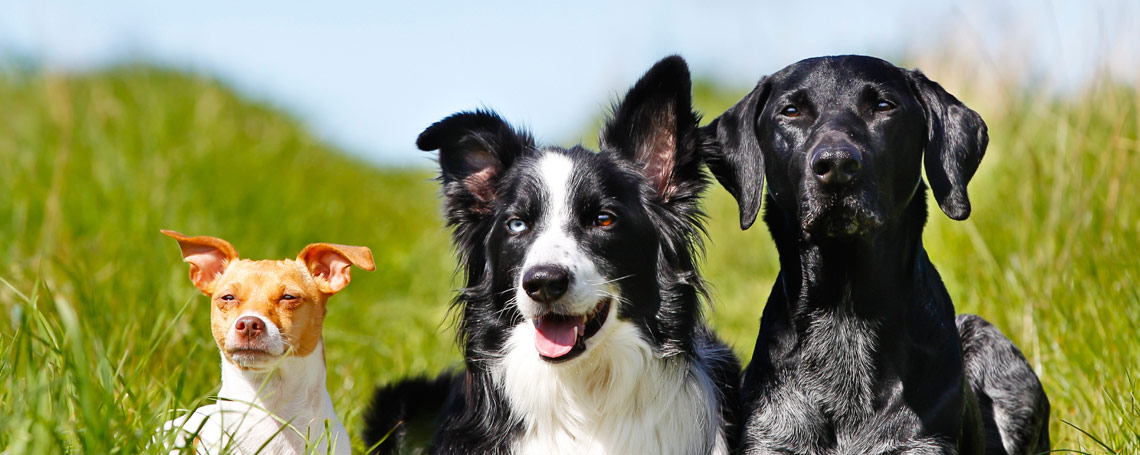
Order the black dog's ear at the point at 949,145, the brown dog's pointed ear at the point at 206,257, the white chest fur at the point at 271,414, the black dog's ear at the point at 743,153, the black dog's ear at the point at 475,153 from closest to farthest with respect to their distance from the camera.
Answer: the white chest fur at the point at 271,414, the brown dog's pointed ear at the point at 206,257, the black dog's ear at the point at 949,145, the black dog's ear at the point at 743,153, the black dog's ear at the point at 475,153

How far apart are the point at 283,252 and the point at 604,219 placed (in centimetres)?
470

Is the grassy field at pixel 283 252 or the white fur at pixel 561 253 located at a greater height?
the white fur at pixel 561 253

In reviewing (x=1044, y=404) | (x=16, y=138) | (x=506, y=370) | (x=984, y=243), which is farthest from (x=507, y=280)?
(x=16, y=138)

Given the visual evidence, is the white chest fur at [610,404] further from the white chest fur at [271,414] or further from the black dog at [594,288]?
the white chest fur at [271,414]

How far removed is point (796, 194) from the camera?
3.09 meters

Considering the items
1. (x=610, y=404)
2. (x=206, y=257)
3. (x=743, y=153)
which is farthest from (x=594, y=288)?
(x=206, y=257)

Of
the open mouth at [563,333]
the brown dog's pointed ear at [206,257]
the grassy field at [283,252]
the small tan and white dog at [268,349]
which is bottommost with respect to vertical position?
the grassy field at [283,252]

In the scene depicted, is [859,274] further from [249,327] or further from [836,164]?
[249,327]

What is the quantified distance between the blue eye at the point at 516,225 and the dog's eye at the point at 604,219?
249 millimetres

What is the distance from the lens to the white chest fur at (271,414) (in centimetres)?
297

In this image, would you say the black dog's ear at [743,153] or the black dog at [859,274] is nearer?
the black dog at [859,274]

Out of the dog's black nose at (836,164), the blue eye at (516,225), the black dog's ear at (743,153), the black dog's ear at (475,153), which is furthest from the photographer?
the black dog's ear at (475,153)

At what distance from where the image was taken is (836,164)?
2.83 meters

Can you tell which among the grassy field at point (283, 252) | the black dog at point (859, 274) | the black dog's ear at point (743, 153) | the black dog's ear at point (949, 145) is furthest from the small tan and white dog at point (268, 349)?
the black dog's ear at point (949, 145)
